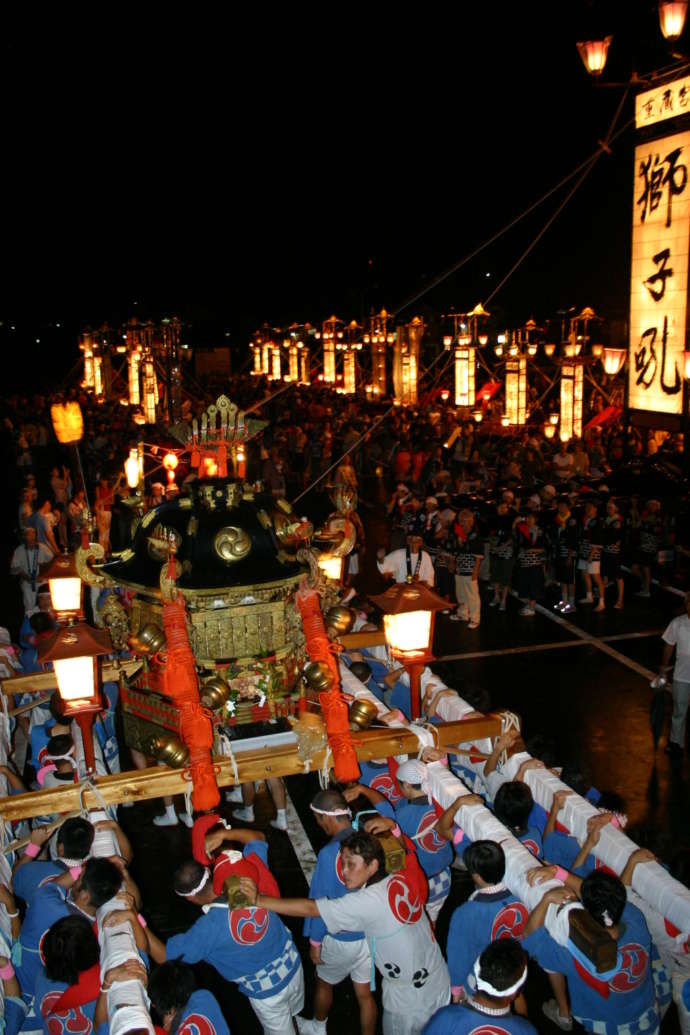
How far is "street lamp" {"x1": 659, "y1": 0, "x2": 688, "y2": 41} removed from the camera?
10469 mm

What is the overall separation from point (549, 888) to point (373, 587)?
391 inches

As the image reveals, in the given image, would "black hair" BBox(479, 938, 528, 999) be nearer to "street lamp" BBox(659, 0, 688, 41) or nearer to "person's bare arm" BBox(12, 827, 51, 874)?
"person's bare arm" BBox(12, 827, 51, 874)

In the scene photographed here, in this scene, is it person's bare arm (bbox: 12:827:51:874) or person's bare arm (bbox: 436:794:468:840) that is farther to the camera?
person's bare arm (bbox: 436:794:468:840)

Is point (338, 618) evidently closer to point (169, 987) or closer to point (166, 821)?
point (169, 987)

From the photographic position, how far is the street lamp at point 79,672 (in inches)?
207

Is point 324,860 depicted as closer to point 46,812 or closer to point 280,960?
point 280,960

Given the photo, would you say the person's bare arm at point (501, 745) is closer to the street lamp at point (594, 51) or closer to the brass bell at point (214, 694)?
the brass bell at point (214, 694)

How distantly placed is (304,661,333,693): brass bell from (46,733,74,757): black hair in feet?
6.88

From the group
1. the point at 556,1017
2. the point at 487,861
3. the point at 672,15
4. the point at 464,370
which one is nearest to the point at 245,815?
the point at 556,1017

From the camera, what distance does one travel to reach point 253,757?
5086mm

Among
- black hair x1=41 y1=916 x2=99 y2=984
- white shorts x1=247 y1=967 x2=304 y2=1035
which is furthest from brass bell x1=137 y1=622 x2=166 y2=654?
white shorts x1=247 y1=967 x2=304 y2=1035

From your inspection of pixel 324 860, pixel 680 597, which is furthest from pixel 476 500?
pixel 324 860

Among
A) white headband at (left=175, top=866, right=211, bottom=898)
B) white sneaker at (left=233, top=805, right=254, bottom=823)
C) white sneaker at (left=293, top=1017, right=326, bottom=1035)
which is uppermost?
white headband at (left=175, top=866, right=211, bottom=898)

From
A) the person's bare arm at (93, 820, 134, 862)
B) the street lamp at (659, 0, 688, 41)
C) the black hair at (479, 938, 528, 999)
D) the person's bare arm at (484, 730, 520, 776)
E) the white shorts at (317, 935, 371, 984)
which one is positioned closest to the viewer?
the black hair at (479, 938, 528, 999)
